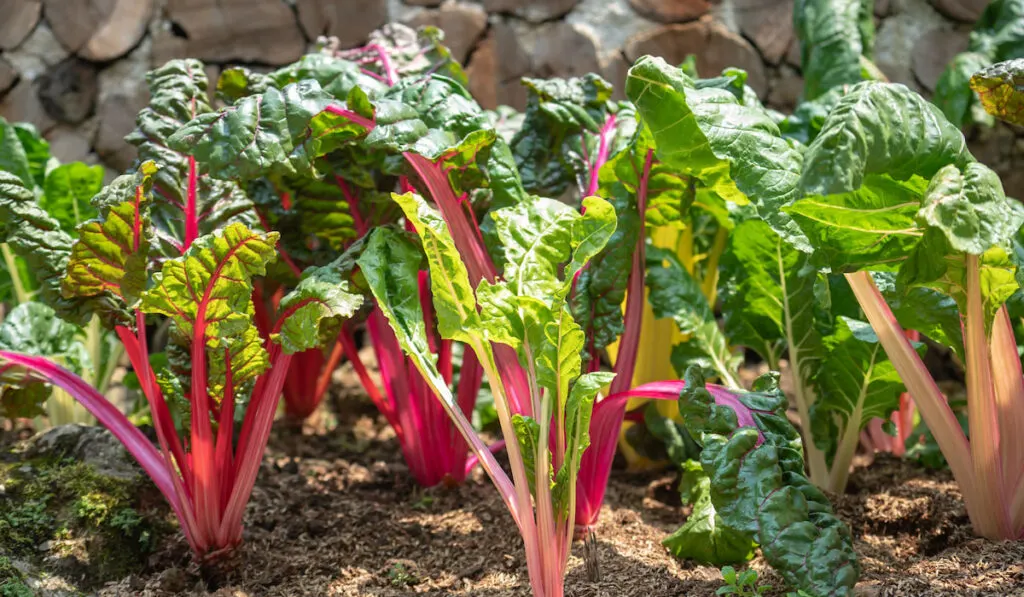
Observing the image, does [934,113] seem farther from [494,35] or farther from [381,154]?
[494,35]

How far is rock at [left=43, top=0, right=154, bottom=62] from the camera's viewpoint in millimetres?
2736

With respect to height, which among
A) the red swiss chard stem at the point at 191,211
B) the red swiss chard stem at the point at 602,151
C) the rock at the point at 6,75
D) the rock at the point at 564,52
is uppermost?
the rock at the point at 6,75

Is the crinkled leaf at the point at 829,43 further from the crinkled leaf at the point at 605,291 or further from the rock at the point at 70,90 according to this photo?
the rock at the point at 70,90

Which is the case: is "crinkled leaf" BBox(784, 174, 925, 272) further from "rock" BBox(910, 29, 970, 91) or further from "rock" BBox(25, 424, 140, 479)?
"rock" BBox(910, 29, 970, 91)

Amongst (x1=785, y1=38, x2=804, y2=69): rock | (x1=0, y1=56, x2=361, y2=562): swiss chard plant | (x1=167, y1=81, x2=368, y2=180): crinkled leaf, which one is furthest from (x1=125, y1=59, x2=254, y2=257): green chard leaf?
(x1=785, y1=38, x2=804, y2=69): rock

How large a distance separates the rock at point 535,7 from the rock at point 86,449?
1.79 meters

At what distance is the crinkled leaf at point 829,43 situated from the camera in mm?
2387

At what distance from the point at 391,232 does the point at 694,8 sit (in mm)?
1609

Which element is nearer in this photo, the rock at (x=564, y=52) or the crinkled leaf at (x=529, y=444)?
the crinkled leaf at (x=529, y=444)

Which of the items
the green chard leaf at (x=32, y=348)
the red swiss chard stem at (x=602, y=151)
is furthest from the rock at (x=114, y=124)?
the red swiss chard stem at (x=602, y=151)

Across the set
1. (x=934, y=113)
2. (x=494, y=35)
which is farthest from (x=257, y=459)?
(x=494, y=35)

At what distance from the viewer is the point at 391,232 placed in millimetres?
1733

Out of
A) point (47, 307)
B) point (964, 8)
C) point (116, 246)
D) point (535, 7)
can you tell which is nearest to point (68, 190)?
point (47, 307)

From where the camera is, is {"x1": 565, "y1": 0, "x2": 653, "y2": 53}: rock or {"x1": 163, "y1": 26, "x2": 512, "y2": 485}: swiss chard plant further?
{"x1": 565, "y1": 0, "x2": 653, "y2": 53}: rock
